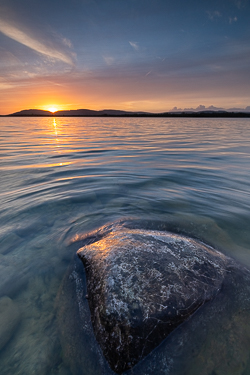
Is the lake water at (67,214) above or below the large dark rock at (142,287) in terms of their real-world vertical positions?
below

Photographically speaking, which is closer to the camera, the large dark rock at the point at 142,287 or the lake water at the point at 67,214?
Answer: the large dark rock at the point at 142,287

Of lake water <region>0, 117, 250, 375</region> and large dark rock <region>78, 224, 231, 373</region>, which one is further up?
large dark rock <region>78, 224, 231, 373</region>

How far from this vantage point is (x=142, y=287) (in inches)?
101

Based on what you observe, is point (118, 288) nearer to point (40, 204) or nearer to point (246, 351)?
point (246, 351)

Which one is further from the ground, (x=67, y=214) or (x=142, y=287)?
(x=142, y=287)

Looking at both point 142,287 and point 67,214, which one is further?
point 67,214

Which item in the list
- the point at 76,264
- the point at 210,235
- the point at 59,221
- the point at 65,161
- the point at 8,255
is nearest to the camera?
the point at 76,264

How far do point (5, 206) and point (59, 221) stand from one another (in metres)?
2.00

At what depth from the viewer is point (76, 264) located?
3.48 meters

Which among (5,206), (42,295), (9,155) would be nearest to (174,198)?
(42,295)

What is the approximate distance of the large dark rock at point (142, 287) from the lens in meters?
2.22

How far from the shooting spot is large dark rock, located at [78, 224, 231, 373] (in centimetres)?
222

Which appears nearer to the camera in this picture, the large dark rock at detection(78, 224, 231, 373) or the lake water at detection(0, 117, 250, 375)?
the large dark rock at detection(78, 224, 231, 373)

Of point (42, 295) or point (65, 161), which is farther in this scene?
point (65, 161)
